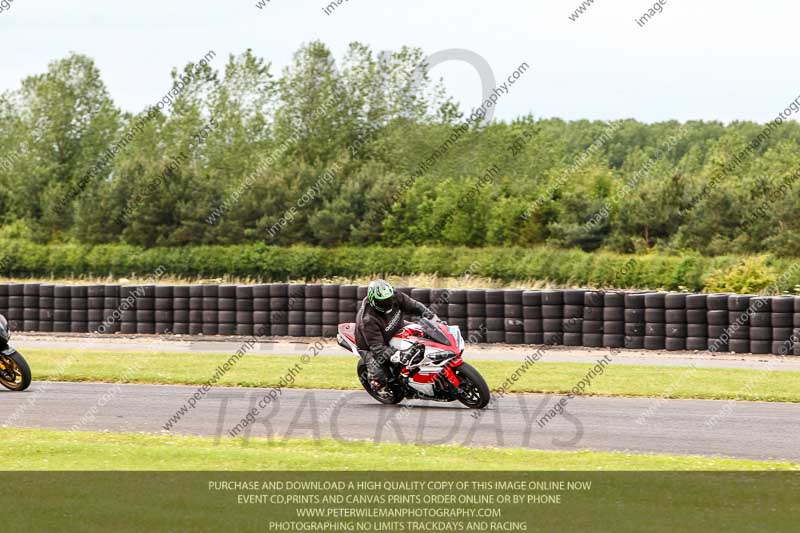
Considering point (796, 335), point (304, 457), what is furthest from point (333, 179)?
point (304, 457)

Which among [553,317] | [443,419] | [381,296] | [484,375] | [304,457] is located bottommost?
[484,375]

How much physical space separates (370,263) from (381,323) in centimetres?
3243

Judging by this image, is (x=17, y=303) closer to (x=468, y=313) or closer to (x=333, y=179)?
(x=468, y=313)

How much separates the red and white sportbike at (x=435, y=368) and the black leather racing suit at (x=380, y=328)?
89mm

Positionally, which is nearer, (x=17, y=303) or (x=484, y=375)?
(x=484, y=375)

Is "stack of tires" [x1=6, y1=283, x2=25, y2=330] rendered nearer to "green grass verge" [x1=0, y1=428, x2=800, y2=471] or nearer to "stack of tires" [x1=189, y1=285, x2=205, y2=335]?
"stack of tires" [x1=189, y1=285, x2=205, y2=335]

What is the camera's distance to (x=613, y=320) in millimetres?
22031

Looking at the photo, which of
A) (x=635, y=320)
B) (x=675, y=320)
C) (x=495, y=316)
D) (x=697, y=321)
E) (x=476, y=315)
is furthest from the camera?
(x=476, y=315)

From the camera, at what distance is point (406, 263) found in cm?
4553

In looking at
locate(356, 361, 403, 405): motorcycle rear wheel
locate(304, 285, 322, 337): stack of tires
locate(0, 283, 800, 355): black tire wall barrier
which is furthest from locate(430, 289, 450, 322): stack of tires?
locate(356, 361, 403, 405): motorcycle rear wheel

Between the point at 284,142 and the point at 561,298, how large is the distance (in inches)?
1870

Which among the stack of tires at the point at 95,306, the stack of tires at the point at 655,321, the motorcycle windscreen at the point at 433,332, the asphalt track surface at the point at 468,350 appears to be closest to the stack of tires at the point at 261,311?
the asphalt track surface at the point at 468,350

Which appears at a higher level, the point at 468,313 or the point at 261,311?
the point at 468,313
